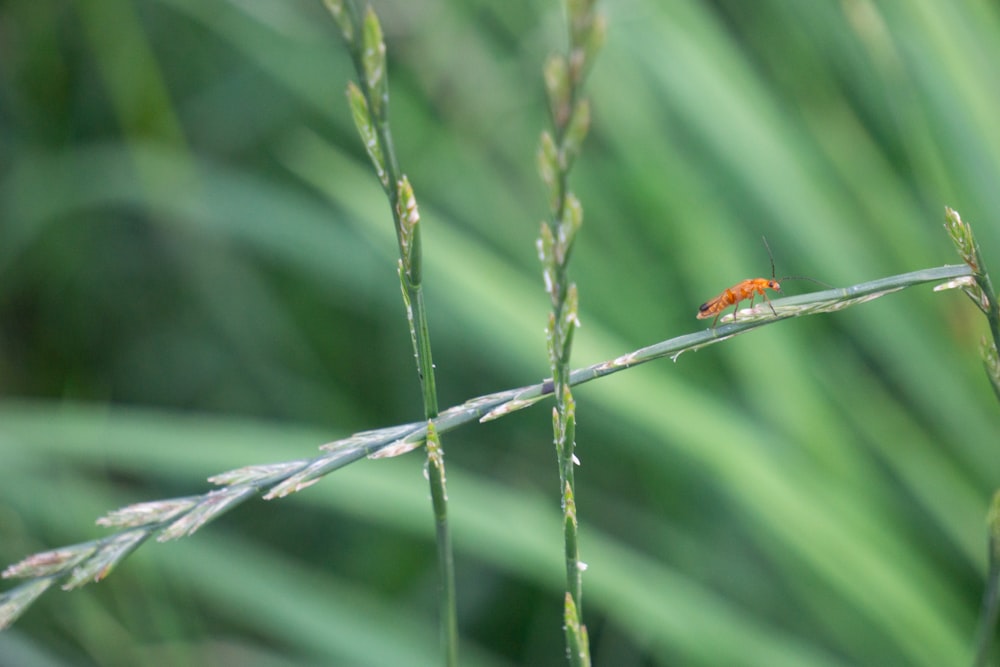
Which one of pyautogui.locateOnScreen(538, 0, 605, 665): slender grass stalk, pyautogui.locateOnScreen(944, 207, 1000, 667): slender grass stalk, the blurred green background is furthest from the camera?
the blurred green background

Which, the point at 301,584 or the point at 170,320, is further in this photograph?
the point at 170,320

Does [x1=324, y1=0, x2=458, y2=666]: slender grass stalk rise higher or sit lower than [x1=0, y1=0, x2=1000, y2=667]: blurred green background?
lower

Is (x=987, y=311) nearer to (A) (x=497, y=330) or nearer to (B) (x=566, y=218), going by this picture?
(B) (x=566, y=218)

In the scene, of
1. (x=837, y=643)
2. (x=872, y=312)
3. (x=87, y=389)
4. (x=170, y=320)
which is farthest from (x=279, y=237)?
(x=837, y=643)

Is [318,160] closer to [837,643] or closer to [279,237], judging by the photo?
[279,237]

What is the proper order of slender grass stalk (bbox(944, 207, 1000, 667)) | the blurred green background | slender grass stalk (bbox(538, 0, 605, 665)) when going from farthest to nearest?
the blurred green background → slender grass stalk (bbox(944, 207, 1000, 667)) → slender grass stalk (bbox(538, 0, 605, 665))

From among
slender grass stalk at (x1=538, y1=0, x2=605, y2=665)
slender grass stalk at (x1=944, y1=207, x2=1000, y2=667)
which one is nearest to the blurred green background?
slender grass stalk at (x1=944, y1=207, x2=1000, y2=667)

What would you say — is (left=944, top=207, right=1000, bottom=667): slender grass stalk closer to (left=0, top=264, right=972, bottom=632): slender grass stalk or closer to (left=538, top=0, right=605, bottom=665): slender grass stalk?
(left=0, top=264, right=972, bottom=632): slender grass stalk
